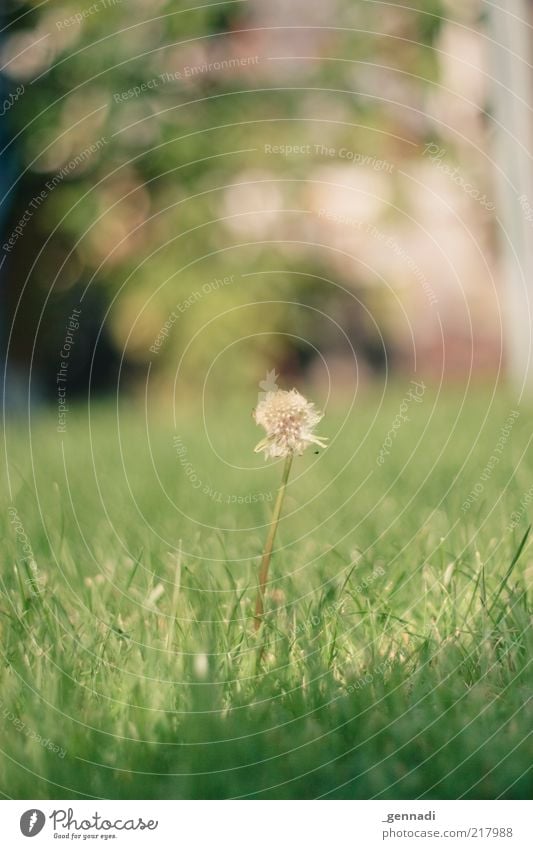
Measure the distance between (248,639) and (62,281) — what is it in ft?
13.1

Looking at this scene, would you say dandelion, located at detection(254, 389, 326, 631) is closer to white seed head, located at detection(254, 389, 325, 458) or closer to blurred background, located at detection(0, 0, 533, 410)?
white seed head, located at detection(254, 389, 325, 458)

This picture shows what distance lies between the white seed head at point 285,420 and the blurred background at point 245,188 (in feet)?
8.70

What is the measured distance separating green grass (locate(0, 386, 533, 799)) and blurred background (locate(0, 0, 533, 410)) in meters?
2.24

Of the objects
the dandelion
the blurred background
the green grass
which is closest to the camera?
the green grass

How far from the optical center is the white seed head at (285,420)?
104cm

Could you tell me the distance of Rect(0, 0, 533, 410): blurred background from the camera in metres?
4.06

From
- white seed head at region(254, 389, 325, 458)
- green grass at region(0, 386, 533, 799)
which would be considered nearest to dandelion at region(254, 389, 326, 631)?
white seed head at region(254, 389, 325, 458)

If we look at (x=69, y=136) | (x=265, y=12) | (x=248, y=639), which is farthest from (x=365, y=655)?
(x=265, y=12)

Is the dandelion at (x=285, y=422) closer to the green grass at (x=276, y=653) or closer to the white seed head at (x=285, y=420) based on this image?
the white seed head at (x=285, y=420)

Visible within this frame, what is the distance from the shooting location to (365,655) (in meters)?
1.08

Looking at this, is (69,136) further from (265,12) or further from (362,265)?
(362,265)

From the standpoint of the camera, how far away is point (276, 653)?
3.53ft

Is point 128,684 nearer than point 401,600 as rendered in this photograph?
Yes

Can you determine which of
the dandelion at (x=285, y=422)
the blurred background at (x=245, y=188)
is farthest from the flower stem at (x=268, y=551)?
the blurred background at (x=245, y=188)
